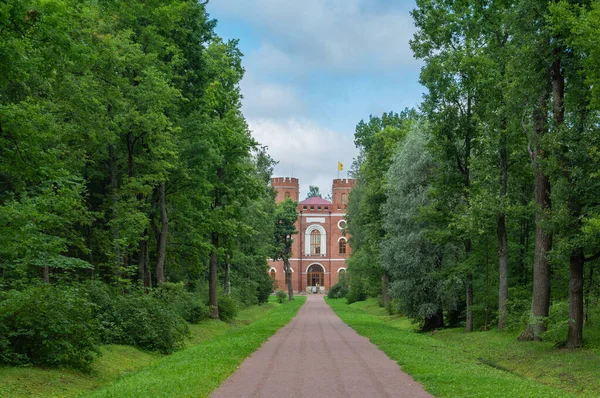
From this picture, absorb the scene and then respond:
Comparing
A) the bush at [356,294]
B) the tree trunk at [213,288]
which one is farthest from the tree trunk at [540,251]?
the bush at [356,294]

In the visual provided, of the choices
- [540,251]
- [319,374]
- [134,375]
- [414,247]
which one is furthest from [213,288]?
[319,374]

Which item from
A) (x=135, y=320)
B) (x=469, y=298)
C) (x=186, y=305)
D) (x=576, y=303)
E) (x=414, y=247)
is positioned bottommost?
(x=186, y=305)

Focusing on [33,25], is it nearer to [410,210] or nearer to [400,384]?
[400,384]

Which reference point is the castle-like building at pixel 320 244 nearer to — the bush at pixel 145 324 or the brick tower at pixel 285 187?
the brick tower at pixel 285 187

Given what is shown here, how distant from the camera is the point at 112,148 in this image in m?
20.8

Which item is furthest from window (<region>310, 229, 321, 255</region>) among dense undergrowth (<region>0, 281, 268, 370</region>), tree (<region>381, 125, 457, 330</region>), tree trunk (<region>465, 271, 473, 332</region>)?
dense undergrowth (<region>0, 281, 268, 370</region>)

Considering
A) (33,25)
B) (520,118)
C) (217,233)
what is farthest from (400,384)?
(217,233)

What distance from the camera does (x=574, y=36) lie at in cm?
1394

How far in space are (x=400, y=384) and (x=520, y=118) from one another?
10.2 m

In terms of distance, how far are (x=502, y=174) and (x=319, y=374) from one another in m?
12.6

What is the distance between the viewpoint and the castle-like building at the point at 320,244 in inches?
3600

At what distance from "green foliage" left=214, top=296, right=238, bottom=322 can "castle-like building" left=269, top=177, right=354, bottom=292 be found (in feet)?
195

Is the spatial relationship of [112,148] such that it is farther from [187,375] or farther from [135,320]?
[187,375]

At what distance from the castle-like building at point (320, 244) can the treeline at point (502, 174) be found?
61.8 m
